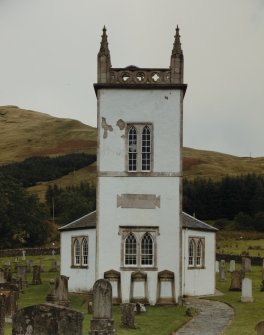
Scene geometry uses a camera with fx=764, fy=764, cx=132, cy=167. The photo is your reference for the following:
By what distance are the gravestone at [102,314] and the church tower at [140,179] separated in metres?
15.9

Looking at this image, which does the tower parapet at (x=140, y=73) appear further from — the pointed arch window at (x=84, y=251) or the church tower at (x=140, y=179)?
the pointed arch window at (x=84, y=251)

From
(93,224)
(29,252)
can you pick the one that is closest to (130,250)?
(93,224)

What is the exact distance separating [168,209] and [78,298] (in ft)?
21.3

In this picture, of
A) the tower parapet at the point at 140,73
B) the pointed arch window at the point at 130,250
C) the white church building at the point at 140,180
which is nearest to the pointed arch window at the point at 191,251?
the white church building at the point at 140,180

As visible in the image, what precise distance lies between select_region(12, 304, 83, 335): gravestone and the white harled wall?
20.4 m

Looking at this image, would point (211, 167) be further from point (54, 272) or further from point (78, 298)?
point (78, 298)

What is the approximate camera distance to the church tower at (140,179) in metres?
37.0

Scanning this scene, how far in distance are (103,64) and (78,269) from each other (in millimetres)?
11938

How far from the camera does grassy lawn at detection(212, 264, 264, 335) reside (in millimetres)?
26625

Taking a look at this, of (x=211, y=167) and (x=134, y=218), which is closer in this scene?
(x=134, y=218)

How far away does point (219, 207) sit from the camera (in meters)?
118

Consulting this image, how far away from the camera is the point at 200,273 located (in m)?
41.5

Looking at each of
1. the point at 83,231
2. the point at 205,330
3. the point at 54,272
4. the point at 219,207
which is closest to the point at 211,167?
the point at 219,207

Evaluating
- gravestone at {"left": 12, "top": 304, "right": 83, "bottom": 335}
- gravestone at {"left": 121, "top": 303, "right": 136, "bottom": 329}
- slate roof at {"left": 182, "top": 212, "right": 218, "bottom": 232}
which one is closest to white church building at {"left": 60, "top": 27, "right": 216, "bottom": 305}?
slate roof at {"left": 182, "top": 212, "right": 218, "bottom": 232}
